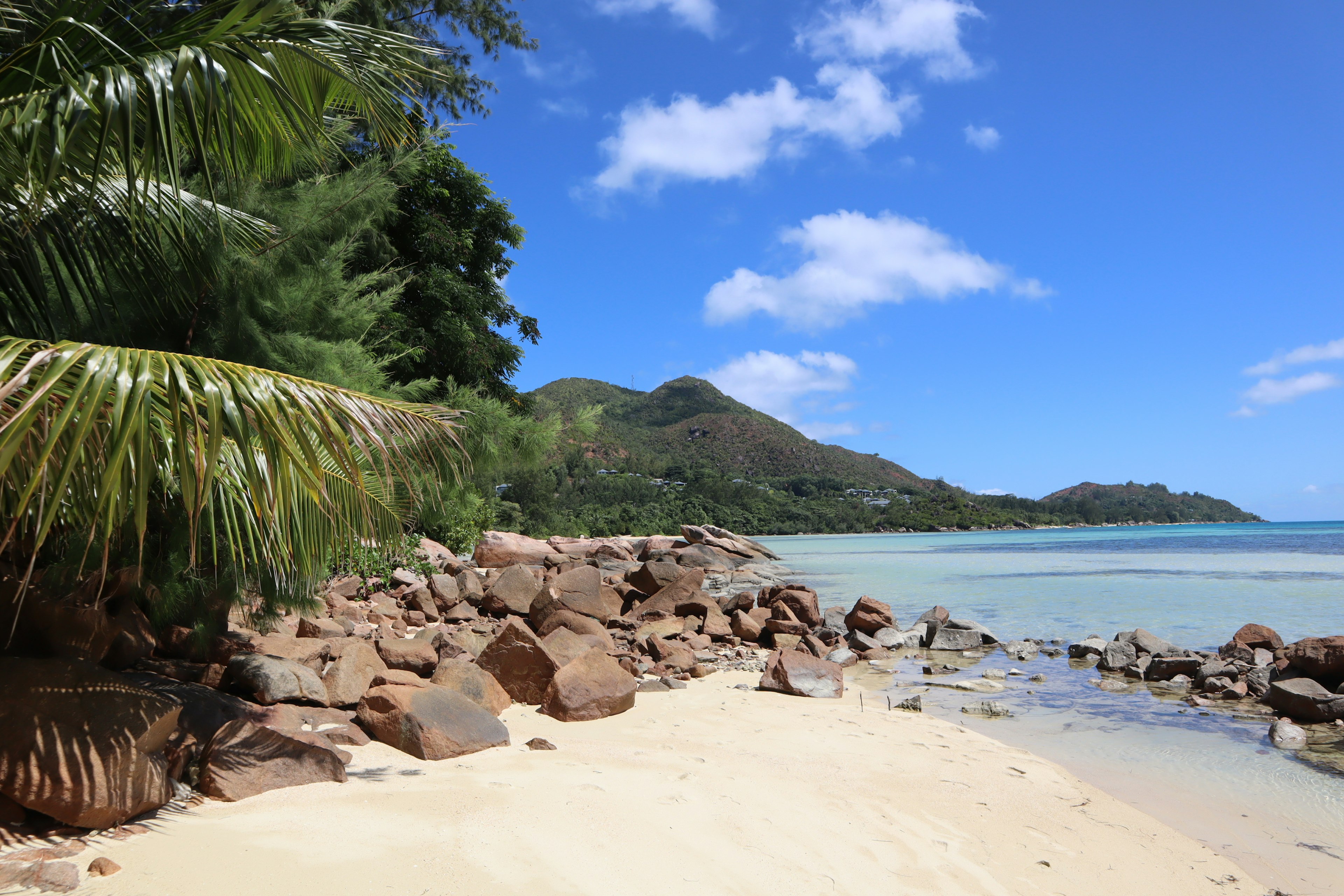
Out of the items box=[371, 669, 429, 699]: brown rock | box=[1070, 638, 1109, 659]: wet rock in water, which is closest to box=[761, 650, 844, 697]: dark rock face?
box=[371, 669, 429, 699]: brown rock

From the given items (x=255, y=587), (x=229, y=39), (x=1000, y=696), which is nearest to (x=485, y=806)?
(x=255, y=587)

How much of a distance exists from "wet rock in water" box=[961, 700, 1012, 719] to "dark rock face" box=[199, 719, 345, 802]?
19.1ft

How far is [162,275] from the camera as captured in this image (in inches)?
168

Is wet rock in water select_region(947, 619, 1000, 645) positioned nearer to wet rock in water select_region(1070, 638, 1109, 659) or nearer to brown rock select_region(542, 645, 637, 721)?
wet rock in water select_region(1070, 638, 1109, 659)

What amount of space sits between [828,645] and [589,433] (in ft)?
14.5

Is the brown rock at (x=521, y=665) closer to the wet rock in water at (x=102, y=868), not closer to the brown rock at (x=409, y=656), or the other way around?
the brown rock at (x=409, y=656)

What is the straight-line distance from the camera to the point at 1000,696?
835cm

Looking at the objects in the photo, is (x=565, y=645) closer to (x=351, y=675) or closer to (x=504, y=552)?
(x=351, y=675)

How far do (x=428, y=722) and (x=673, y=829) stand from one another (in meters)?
1.79

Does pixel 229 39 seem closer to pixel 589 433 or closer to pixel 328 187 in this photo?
pixel 328 187

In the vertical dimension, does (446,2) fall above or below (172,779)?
above

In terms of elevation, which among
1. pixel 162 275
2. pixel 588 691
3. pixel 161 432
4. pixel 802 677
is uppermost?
pixel 162 275

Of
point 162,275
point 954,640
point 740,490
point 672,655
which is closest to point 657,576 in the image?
point 672,655

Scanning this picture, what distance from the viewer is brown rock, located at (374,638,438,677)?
6.30 metres
